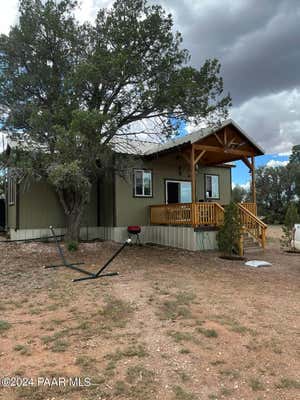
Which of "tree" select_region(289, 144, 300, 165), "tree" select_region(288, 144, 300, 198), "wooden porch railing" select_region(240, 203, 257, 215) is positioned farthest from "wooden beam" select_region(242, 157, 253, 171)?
"tree" select_region(289, 144, 300, 165)

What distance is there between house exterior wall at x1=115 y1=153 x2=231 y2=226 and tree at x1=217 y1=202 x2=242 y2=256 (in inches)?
161

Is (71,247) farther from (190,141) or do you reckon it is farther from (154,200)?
(190,141)

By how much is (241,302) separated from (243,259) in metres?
5.01

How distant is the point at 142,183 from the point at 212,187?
4.25m

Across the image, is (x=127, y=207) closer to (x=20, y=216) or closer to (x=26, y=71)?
(x=20, y=216)

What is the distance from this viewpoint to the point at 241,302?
5297 millimetres

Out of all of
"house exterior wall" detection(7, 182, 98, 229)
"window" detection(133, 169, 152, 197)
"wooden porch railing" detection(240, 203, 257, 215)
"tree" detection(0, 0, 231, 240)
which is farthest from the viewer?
"window" detection(133, 169, 152, 197)

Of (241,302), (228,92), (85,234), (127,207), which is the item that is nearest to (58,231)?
(85,234)

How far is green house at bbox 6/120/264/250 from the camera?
1180 cm

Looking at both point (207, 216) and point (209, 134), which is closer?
point (207, 216)

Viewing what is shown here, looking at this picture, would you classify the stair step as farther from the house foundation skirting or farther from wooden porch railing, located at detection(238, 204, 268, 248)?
the house foundation skirting

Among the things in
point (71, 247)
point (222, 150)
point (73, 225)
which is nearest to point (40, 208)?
point (73, 225)

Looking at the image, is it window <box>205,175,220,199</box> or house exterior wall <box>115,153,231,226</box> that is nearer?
house exterior wall <box>115,153,231,226</box>

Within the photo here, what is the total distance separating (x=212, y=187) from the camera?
1625 cm
